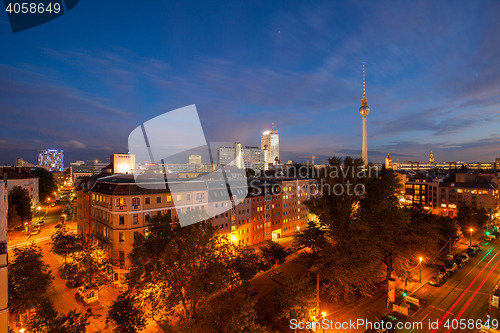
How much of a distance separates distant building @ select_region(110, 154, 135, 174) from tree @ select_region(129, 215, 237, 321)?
187ft

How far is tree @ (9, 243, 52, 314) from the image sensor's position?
15.9 metres

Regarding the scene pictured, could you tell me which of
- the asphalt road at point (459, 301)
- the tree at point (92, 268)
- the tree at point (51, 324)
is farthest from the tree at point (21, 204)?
the asphalt road at point (459, 301)

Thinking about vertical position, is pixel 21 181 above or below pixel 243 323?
above

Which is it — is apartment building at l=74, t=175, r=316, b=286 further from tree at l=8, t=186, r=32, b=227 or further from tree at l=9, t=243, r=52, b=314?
tree at l=8, t=186, r=32, b=227

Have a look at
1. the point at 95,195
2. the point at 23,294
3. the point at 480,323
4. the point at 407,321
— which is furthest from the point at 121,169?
the point at 480,323

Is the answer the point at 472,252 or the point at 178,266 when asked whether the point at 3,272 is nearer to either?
the point at 178,266

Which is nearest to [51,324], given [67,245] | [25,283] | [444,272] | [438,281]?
[25,283]

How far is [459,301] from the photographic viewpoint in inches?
890

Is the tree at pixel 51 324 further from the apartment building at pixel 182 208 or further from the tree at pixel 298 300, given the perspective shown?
the tree at pixel 298 300

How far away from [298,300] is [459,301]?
18.3 m

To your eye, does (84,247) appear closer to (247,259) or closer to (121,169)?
(247,259)

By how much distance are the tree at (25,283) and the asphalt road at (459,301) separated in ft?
91.5

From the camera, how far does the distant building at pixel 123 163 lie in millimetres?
65750

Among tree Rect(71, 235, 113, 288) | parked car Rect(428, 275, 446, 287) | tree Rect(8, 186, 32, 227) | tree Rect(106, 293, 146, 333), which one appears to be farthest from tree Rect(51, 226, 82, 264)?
parked car Rect(428, 275, 446, 287)
